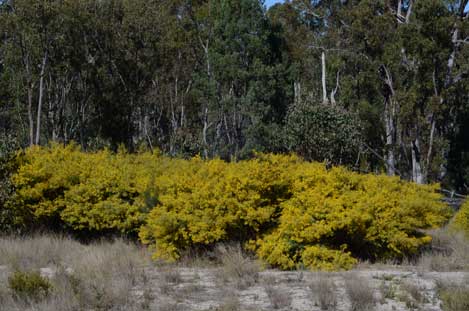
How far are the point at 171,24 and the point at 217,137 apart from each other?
21.5 feet

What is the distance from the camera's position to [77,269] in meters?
10.4

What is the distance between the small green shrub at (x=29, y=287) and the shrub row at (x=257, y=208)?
2.73 metres

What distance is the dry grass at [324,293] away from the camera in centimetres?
862

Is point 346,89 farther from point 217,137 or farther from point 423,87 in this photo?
point 217,137

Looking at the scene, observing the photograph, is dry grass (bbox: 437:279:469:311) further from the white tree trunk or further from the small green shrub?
the white tree trunk

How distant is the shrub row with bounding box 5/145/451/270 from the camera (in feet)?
35.5

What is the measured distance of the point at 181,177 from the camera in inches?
475

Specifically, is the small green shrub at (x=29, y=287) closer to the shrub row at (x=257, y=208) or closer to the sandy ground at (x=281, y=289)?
the sandy ground at (x=281, y=289)

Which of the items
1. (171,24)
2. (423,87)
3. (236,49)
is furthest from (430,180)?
(171,24)

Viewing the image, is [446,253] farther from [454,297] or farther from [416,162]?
[416,162]

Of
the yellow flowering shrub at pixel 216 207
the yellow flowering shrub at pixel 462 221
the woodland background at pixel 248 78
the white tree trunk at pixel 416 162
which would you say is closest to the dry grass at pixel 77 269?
the yellow flowering shrub at pixel 216 207

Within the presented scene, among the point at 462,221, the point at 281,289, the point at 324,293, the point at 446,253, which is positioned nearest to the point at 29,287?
the point at 281,289

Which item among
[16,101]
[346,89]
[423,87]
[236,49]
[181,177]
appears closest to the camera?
[181,177]

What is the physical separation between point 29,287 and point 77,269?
1635 mm
